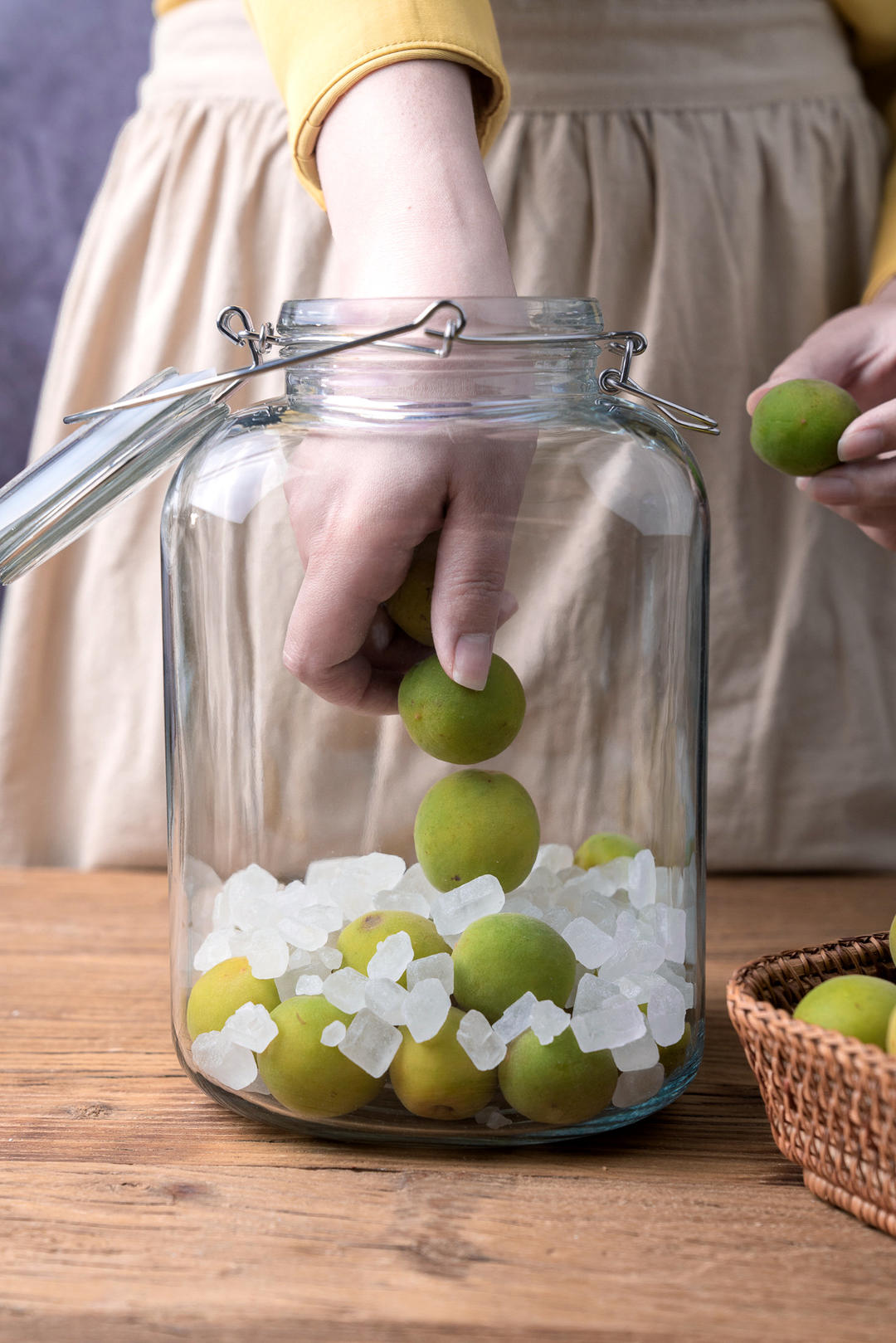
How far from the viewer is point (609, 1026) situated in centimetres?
49

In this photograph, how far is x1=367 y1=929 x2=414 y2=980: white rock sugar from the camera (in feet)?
1.65

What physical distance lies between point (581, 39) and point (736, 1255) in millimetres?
813

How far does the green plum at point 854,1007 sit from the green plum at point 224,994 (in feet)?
0.71

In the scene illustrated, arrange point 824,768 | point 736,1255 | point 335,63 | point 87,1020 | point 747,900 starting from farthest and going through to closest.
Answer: point 824,768, point 747,900, point 87,1020, point 335,63, point 736,1255

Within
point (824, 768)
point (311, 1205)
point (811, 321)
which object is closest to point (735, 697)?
point (824, 768)

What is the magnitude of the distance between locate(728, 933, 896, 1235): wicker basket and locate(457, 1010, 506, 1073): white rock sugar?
0.09 metres

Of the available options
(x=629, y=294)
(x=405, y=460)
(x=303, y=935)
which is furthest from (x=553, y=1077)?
(x=629, y=294)

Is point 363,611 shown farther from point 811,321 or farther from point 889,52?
point 889,52

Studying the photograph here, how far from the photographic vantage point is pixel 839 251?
97 cm

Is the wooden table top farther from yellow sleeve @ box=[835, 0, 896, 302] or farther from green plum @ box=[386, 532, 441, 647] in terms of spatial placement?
yellow sleeve @ box=[835, 0, 896, 302]

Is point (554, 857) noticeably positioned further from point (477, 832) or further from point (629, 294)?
point (629, 294)

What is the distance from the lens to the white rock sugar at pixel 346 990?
1.63ft

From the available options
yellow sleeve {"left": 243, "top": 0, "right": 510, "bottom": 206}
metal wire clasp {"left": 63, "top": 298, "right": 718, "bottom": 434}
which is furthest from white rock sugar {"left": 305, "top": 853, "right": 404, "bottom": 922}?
yellow sleeve {"left": 243, "top": 0, "right": 510, "bottom": 206}

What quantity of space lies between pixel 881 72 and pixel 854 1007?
0.84 m
